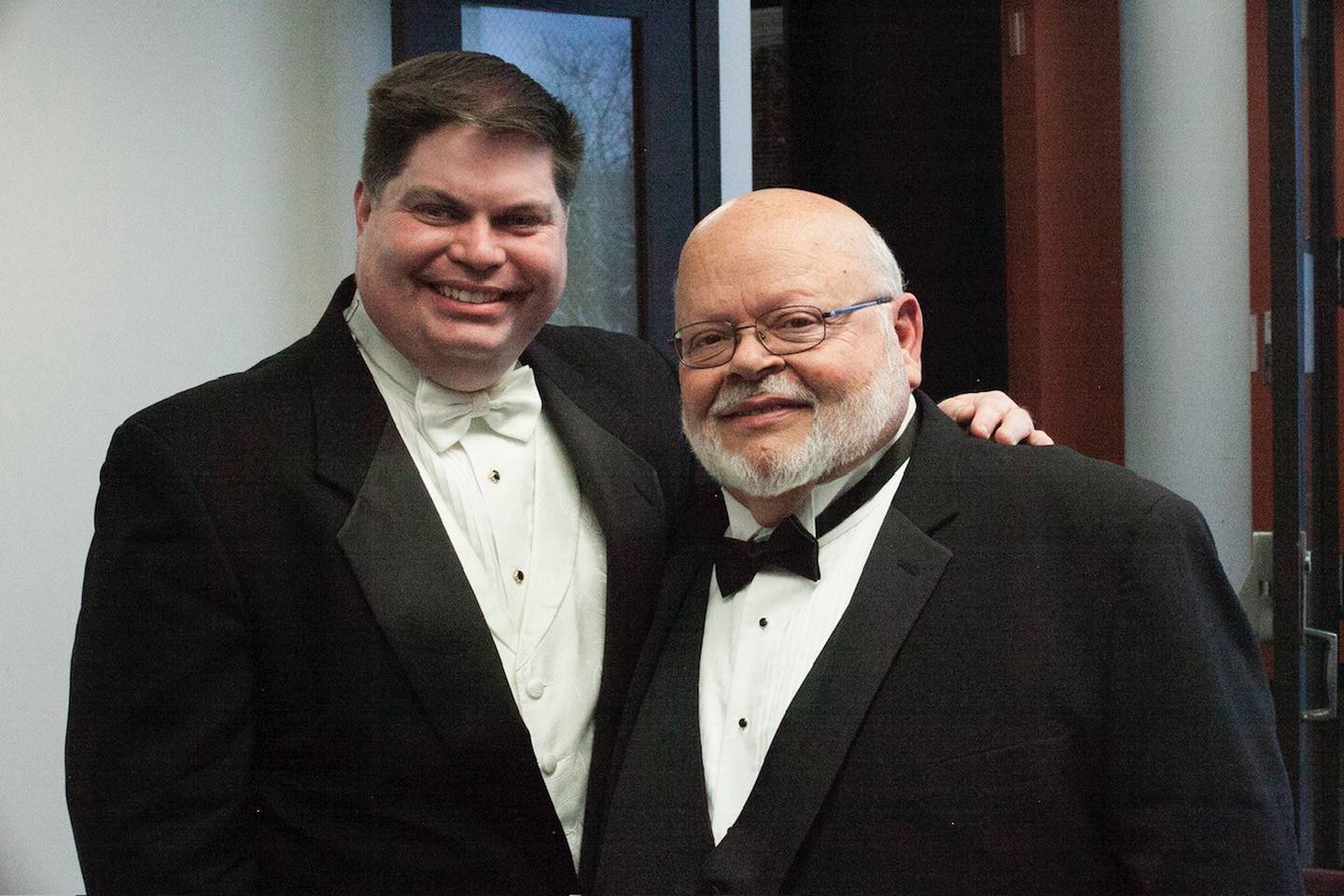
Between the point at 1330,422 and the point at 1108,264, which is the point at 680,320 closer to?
the point at 1330,422

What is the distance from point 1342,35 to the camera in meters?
3.28

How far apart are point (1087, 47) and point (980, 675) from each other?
2852 millimetres

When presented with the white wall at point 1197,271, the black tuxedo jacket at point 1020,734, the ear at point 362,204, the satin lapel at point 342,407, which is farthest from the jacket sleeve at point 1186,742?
the white wall at point 1197,271

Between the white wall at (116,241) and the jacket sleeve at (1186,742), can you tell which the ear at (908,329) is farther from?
the white wall at (116,241)

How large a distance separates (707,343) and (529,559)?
1.26ft

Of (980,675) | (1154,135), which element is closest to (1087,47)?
(1154,135)

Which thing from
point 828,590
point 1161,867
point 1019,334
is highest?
point 1019,334

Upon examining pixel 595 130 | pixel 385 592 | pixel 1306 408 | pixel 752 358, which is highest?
pixel 595 130

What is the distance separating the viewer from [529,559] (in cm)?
186

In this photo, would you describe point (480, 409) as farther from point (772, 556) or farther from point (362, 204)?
point (772, 556)

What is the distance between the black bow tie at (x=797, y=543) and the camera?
1.70 metres

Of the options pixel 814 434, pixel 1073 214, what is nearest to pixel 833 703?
pixel 814 434

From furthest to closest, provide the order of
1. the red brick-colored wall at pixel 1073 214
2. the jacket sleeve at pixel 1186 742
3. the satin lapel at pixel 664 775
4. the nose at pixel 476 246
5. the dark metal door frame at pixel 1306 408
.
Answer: the red brick-colored wall at pixel 1073 214, the dark metal door frame at pixel 1306 408, the nose at pixel 476 246, the satin lapel at pixel 664 775, the jacket sleeve at pixel 1186 742

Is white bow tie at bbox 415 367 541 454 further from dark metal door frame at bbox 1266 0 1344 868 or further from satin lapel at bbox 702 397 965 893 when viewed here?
dark metal door frame at bbox 1266 0 1344 868
